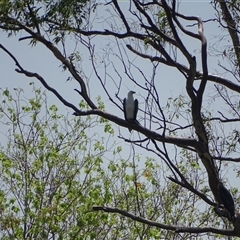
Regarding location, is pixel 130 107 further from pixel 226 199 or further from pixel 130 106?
pixel 226 199

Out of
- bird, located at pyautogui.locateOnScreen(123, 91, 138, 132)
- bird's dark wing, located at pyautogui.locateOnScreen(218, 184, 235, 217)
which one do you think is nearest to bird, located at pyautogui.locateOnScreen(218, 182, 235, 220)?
bird's dark wing, located at pyautogui.locateOnScreen(218, 184, 235, 217)

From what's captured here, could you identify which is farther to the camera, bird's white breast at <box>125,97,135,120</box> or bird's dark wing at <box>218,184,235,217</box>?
bird's white breast at <box>125,97,135,120</box>

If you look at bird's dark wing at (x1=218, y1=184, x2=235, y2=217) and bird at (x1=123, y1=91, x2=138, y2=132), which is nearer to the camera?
bird's dark wing at (x1=218, y1=184, x2=235, y2=217)

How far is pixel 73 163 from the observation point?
31.8ft

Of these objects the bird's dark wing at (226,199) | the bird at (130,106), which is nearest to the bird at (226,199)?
the bird's dark wing at (226,199)

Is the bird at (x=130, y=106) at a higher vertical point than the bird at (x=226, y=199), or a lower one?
higher

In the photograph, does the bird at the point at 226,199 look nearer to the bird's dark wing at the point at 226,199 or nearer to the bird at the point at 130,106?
the bird's dark wing at the point at 226,199

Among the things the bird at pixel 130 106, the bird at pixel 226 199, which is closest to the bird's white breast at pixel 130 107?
the bird at pixel 130 106

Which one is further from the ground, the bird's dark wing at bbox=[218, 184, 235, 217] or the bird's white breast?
the bird's white breast

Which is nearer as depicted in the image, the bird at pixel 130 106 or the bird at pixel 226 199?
the bird at pixel 226 199

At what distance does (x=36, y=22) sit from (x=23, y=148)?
10.3 feet

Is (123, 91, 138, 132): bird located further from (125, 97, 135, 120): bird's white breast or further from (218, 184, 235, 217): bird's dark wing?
(218, 184, 235, 217): bird's dark wing

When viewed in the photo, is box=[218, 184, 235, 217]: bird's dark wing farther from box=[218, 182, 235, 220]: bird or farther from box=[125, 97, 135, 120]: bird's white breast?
box=[125, 97, 135, 120]: bird's white breast

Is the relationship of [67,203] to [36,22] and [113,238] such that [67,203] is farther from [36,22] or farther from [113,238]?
[36,22]
